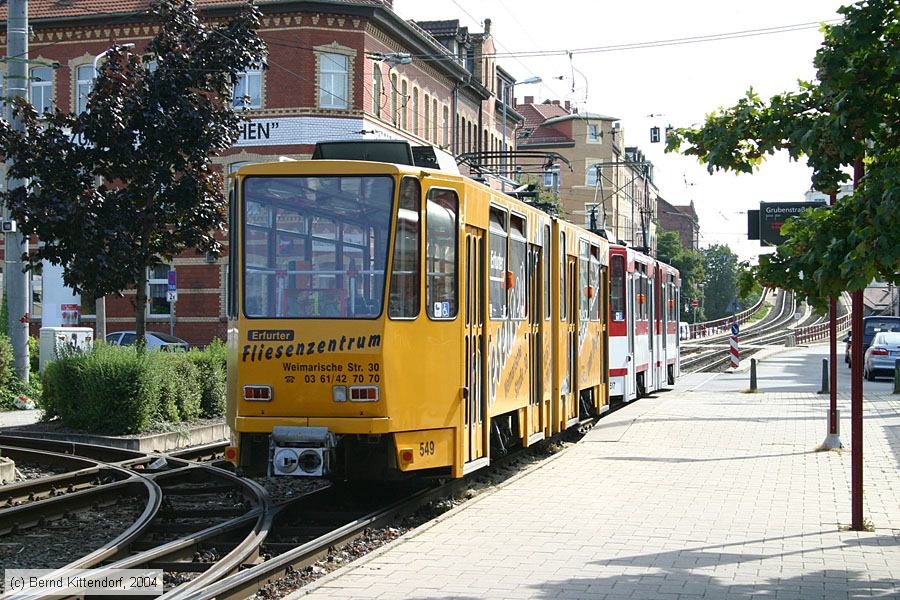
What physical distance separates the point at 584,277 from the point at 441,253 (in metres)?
7.94

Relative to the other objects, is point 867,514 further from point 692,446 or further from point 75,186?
point 75,186

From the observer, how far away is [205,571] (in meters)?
8.55

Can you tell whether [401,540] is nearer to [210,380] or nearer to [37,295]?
[210,380]

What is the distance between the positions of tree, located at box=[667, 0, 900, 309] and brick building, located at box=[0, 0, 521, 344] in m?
30.1

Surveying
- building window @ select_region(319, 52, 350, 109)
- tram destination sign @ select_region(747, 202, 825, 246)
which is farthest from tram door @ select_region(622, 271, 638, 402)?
building window @ select_region(319, 52, 350, 109)

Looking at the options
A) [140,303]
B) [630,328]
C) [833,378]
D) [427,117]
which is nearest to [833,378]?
[833,378]

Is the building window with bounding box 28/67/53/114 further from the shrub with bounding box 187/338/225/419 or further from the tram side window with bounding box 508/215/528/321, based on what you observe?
the tram side window with bounding box 508/215/528/321

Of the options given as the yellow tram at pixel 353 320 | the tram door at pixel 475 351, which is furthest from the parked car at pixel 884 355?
the yellow tram at pixel 353 320

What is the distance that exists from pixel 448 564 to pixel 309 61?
3397 centimetres

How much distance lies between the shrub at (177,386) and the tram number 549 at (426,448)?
8.50 m

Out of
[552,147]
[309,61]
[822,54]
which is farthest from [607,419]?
[552,147]

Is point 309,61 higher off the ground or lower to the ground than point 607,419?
higher

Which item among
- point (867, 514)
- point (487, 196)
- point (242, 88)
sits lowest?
point (867, 514)

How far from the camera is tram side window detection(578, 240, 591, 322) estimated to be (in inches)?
724
